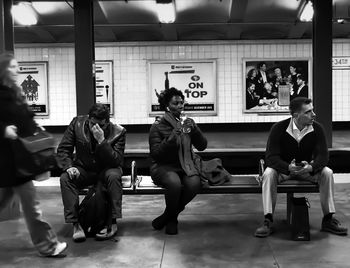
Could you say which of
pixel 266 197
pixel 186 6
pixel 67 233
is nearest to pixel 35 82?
pixel 186 6

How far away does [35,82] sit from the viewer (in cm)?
1142

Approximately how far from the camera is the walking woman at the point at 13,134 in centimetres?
319

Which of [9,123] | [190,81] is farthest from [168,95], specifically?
[190,81]

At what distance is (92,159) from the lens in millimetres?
4336

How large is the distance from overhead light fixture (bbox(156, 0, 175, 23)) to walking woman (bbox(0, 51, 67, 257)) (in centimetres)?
603

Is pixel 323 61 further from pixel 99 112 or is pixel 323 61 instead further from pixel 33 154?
pixel 33 154

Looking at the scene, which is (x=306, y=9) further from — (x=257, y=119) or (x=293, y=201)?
(x=293, y=201)

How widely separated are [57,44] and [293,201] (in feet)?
28.0

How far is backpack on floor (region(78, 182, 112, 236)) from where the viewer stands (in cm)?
408

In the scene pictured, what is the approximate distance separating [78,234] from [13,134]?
125 cm

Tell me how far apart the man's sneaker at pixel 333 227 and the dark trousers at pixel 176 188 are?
3.73 ft

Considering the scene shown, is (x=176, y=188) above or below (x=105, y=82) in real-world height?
below

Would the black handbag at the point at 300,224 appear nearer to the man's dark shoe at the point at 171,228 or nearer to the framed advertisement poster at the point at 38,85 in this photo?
the man's dark shoe at the point at 171,228

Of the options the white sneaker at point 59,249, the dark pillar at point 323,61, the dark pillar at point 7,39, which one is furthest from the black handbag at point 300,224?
the dark pillar at point 323,61
